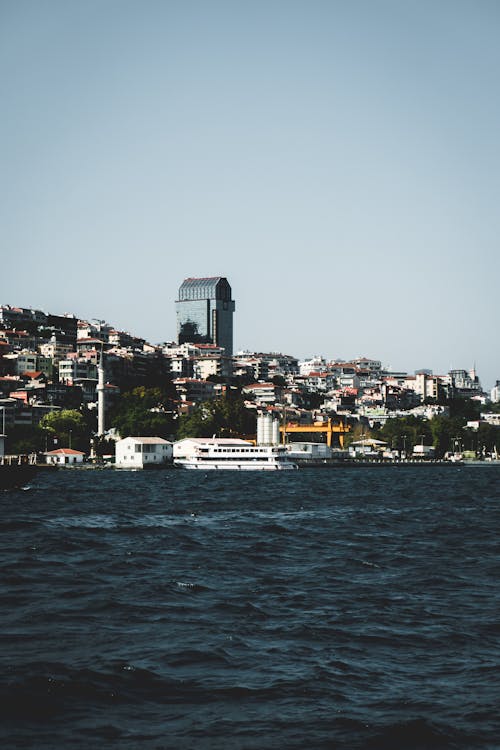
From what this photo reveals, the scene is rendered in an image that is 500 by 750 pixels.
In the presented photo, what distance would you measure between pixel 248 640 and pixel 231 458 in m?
107

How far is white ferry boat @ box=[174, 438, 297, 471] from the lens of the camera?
403 ft

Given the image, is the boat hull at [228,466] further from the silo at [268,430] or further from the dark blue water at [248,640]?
the dark blue water at [248,640]

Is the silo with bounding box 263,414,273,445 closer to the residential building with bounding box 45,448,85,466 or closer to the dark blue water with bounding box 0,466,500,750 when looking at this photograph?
the residential building with bounding box 45,448,85,466

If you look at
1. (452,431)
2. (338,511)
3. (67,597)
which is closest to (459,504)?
(338,511)

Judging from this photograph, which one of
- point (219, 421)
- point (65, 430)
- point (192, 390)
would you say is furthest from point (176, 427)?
point (192, 390)

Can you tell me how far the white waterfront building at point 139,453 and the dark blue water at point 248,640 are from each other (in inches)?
3250

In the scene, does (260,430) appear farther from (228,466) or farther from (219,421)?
(228,466)

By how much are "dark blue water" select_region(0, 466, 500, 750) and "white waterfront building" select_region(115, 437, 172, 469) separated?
3250 inches

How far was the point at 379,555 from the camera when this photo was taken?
30.5 m

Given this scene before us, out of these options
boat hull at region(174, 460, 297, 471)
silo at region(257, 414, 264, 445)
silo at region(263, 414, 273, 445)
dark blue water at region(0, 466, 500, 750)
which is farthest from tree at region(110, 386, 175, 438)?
dark blue water at region(0, 466, 500, 750)

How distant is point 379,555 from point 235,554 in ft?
14.2

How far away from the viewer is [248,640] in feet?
58.1

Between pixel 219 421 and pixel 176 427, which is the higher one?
pixel 219 421

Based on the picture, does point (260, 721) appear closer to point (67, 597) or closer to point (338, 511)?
point (67, 597)
